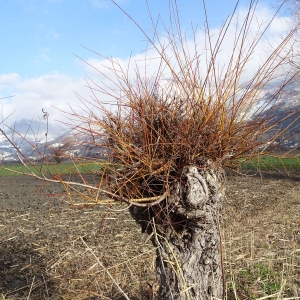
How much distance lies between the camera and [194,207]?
2104mm

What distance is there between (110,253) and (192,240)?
2.32m

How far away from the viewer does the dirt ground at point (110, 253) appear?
320cm

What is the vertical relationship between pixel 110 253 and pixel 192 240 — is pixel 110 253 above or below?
below

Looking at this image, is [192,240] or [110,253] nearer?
[192,240]

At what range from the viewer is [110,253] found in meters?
4.34

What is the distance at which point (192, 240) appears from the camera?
2.27 metres

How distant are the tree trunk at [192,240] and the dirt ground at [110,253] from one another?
0.18 meters

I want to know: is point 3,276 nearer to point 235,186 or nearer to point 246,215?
point 246,215

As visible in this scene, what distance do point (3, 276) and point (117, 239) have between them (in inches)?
61.9

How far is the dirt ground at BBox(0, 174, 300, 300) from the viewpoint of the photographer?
10.5ft

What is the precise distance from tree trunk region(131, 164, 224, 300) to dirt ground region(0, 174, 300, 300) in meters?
0.18

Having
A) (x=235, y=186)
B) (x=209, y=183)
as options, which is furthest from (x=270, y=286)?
(x=235, y=186)

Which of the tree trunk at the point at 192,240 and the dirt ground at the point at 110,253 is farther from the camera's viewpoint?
the dirt ground at the point at 110,253

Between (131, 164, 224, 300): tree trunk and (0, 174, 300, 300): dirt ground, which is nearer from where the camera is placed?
(131, 164, 224, 300): tree trunk
